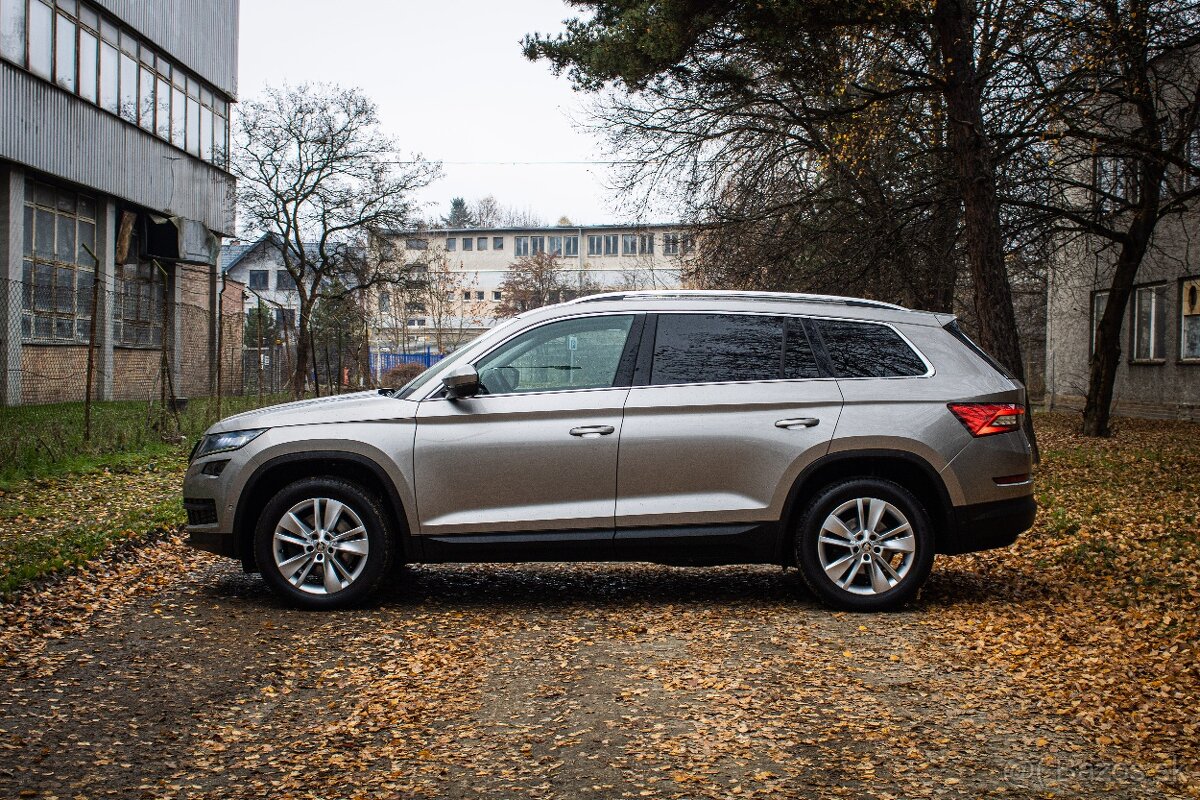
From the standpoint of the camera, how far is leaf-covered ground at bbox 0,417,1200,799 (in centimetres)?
423

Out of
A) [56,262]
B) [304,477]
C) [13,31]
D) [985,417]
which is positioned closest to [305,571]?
[304,477]

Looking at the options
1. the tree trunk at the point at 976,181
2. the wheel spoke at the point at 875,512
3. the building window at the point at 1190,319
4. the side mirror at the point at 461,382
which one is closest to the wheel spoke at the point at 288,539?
the side mirror at the point at 461,382

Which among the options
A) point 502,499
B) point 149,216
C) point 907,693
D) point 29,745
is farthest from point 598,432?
point 149,216

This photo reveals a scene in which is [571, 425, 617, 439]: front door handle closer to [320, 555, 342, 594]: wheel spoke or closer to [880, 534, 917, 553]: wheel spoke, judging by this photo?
[320, 555, 342, 594]: wheel spoke

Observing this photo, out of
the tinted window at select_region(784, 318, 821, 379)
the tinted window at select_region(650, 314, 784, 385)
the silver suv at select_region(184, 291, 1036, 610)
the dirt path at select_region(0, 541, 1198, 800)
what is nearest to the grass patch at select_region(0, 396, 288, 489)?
the dirt path at select_region(0, 541, 1198, 800)

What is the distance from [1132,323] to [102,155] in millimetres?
24491

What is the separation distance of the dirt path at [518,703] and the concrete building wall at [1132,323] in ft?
57.8

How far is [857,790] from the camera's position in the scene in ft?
13.3

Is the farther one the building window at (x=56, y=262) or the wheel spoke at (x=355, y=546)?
the building window at (x=56, y=262)

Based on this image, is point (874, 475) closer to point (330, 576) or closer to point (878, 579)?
point (878, 579)

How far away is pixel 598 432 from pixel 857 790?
3.14 meters

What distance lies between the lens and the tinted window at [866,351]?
7.11m

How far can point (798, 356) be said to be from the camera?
23.4 feet

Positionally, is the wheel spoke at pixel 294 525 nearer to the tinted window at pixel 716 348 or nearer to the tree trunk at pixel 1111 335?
the tinted window at pixel 716 348
